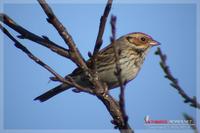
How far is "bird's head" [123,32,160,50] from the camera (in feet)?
15.6

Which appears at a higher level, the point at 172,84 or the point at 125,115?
the point at 172,84

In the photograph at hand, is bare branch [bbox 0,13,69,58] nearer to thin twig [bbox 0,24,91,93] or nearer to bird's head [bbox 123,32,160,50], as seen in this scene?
thin twig [bbox 0,24,91,93]

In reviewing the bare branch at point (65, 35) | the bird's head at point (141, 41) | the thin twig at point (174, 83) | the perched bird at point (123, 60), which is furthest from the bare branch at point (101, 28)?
the bird's head at point (141, 41)

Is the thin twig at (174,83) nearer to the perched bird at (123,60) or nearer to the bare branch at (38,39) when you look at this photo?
the bare branch at (38,39)

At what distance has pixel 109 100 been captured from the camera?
3.00 m

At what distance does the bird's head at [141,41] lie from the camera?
4.76 metres

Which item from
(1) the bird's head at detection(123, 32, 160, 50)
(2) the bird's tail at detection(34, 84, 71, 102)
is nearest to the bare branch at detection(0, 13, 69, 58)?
(2) the bird's tail at detection(34, 84, 71, 102)

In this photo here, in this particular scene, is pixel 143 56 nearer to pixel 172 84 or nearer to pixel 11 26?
pixel 11 26

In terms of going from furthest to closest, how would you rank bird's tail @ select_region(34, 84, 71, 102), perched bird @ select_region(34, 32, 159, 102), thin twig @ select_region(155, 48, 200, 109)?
bird's tail @ select_region(34, 84, 71, 102) < perched bird @ select_region(34, 32, 159, 102) < thin twig @ select_region(155, 48, 200, 109)

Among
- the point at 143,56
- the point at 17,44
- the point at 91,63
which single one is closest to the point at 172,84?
the point at 91,63

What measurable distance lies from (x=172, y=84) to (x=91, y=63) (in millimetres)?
999

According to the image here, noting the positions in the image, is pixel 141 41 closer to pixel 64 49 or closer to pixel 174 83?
pixel 64 49

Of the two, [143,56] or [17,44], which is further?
[143,56]

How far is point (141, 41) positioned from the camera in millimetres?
4820
